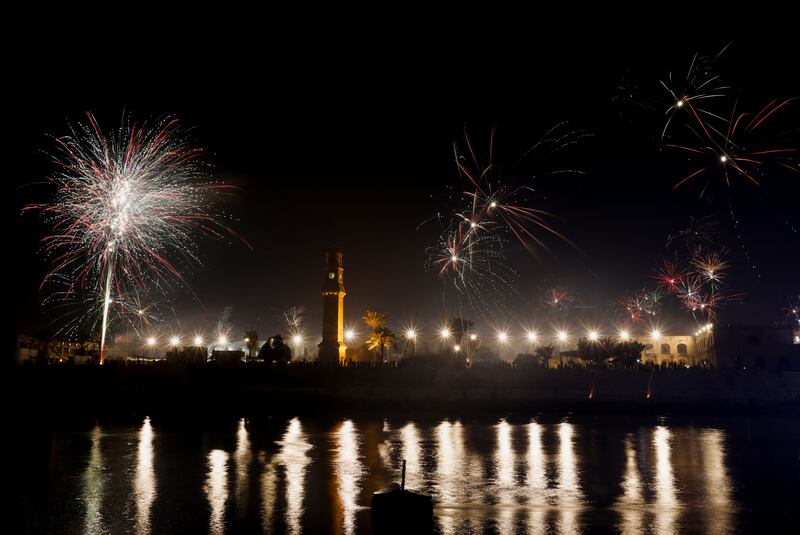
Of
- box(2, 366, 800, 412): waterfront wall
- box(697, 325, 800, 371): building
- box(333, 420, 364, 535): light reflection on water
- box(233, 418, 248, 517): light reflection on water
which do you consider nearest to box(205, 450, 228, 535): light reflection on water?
box(233, 418, 248, 517): light reflection on water

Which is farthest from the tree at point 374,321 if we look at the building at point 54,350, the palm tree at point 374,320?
the building at point 54,350

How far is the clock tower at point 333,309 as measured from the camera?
77.7 metres

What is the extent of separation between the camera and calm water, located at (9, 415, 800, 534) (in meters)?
17.9

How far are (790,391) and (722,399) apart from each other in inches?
234

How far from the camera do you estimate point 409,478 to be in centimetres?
2409

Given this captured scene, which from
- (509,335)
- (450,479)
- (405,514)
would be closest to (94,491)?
(450,479)

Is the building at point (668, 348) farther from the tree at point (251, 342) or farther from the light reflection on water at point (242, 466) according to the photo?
the light reflection on water at point (242, 466)

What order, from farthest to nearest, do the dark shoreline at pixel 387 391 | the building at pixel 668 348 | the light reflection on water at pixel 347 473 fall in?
the building at pixel 668 348
the dark shoreline at pixel 387 391
the light reflection on water at pixel 347 473

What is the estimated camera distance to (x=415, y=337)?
9050 cm

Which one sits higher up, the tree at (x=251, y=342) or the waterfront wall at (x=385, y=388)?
the tree at (x=251, y=342)

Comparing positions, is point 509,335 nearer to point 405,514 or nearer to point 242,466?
point 242,466

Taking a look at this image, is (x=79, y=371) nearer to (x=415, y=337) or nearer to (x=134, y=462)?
(x=134, y=462)

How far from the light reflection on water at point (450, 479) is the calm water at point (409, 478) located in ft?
0.25

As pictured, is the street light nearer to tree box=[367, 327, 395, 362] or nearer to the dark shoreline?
tree box=[367, 327, 395, 362]
